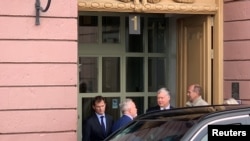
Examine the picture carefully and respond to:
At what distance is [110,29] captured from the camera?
11.0 m

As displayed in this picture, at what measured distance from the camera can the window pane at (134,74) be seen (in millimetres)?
11219

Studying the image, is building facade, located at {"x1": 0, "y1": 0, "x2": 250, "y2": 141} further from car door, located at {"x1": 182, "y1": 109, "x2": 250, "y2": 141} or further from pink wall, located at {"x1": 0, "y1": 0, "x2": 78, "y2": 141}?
car door, located at {"x1": 182, "y1": 109, "x2": 250, "y2": 141}

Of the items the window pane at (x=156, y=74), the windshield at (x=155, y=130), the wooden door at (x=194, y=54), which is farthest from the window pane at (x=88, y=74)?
the windshield at (x=155, y=130)

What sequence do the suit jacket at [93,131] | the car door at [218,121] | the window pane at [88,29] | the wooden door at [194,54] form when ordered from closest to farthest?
the car door at [218,121] < the suit jacket at [93,131] < the wooden door at [194,54] < the window pane at [88,29]

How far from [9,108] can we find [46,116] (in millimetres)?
539

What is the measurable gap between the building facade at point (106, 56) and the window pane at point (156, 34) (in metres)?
0.02

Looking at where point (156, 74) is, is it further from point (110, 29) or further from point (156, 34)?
point (110, 29)

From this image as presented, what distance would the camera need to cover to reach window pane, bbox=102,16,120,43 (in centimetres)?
1093

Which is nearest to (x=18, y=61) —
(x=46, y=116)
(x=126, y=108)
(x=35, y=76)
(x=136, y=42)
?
(x=35, y=76)

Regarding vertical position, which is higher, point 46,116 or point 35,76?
point 35,76

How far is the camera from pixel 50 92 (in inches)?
→ 330

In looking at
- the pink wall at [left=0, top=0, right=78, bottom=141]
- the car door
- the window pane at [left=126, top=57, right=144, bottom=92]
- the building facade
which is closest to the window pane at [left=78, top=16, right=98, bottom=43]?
the building facade

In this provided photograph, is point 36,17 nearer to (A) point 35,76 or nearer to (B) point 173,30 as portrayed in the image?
(A) point 35,76

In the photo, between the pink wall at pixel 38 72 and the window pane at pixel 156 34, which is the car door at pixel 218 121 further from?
the window pane at pixel 156 34
